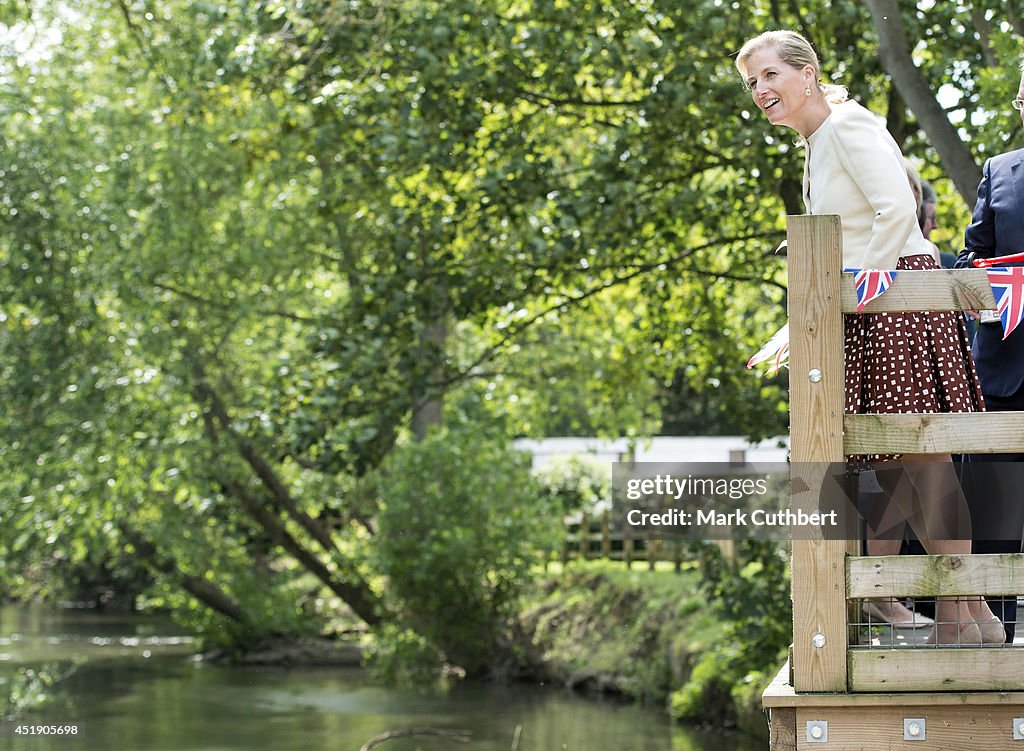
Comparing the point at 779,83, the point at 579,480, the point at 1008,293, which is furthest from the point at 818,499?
the point at 579,480

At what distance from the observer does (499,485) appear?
14727mm

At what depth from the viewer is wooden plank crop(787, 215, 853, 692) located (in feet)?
10.7

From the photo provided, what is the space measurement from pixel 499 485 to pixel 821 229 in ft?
37.8

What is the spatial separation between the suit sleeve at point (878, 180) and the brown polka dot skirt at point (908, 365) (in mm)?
186

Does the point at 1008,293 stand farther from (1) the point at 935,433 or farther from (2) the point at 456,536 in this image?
(2) the point at 456,536

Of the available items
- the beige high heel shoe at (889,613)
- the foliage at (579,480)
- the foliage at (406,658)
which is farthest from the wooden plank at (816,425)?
the foliage at (579,480)

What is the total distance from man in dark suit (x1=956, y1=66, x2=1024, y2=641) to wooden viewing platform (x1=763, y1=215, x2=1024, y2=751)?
0.18m

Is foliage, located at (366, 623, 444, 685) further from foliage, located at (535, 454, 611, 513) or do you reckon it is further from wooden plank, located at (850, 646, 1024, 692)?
wooden plank, located at (850, 646, 1024, 692)

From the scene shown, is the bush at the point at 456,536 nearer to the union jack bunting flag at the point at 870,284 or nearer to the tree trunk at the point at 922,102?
the tree trunk at the point at 922,102

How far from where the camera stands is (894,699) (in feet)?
10.6

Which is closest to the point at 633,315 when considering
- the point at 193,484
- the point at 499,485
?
the point at 499,485

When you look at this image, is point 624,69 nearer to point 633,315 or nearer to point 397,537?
point 633,315

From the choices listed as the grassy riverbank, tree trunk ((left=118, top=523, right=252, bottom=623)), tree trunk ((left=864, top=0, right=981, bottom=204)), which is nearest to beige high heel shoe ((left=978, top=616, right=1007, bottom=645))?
tree trunk ((left=864, top=0, right=981, bottom=204))

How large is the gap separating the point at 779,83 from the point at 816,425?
981 mm
